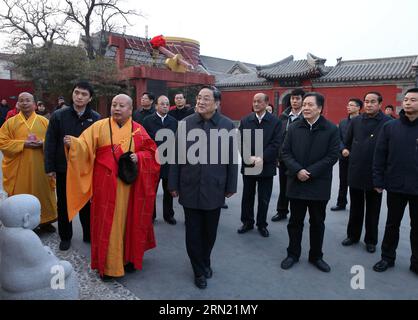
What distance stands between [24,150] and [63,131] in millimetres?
752

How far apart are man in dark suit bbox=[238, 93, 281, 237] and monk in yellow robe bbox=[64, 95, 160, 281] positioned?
1.55 m

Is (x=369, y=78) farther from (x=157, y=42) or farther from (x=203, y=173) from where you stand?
(x=203, y=173)

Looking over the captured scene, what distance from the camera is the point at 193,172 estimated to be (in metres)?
2.92

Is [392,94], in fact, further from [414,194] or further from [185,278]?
[185,278]

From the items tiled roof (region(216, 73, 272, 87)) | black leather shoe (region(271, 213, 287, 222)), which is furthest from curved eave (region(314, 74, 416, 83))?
black leather shoe (region(271, 213, 287, 222))

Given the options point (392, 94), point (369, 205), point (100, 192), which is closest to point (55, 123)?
point (100, 192)

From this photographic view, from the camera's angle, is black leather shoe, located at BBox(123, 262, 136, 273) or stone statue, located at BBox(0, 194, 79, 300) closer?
stone statue, located at BBox(0, 194, 79, 300)

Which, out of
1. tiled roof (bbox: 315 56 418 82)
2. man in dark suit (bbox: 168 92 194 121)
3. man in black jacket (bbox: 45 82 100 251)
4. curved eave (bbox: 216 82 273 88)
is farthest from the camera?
curved eave (bbox: 216 82 273 88)

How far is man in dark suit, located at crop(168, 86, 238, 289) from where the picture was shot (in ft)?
9.53

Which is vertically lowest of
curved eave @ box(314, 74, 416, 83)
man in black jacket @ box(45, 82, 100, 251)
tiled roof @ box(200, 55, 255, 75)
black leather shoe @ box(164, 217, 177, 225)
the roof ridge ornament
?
black leather shoe @ box(164, 217, 177, 225)

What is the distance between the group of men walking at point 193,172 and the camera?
2.92m

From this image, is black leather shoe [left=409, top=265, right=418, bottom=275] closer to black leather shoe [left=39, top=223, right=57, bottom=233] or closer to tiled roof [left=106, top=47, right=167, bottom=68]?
black leather shoe [left=39, top=223, right=57, bottom=233]

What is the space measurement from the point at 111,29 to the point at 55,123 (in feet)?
66.3

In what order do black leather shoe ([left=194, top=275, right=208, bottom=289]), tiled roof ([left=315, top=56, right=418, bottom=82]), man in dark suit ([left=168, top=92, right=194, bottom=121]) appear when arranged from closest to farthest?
black leather shoe ([left=194, top=275, right=208, bottom=289]), man in dark suit ([left=168, top=92, right=194, bottom=121]), tiled roof ([left=315, top=56, right=418, bottom=82])
